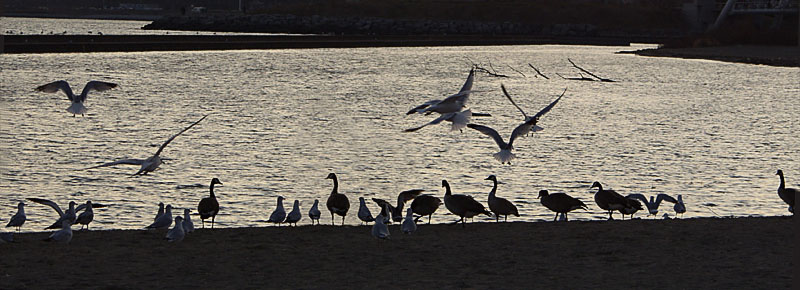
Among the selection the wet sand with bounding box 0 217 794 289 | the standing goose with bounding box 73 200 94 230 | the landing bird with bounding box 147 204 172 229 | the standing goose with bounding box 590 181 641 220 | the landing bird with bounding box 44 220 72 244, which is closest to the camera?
the wet sand with bounding box 0 217 794 289

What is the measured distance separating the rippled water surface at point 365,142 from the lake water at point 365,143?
0.06 metres

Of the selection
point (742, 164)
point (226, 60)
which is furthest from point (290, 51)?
point (742, 164)

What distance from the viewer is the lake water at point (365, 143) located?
20.5 m

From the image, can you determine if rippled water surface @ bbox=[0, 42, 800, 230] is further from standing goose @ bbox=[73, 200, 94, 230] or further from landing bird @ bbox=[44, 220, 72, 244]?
landing bird @ bbox=[44, 220, 72, 244]

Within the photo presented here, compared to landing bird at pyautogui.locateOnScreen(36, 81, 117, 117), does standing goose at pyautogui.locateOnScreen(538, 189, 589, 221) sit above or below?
below

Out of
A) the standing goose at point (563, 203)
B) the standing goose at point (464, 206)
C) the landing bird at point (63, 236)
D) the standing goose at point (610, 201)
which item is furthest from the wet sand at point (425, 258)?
the standing goose at point (610, 201)

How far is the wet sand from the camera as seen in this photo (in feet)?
37.4

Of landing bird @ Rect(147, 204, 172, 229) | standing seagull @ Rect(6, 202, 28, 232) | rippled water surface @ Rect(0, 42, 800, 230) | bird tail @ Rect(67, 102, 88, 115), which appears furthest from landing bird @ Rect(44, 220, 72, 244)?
bird tail @ Rect(67, 102, 88, 115)

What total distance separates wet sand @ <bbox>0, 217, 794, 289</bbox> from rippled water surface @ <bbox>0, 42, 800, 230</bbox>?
284cm

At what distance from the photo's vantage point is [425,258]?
12859mm

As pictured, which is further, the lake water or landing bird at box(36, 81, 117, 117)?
the lake water

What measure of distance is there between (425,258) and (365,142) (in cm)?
1776

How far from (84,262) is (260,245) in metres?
2.26

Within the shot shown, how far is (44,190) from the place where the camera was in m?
20.3
